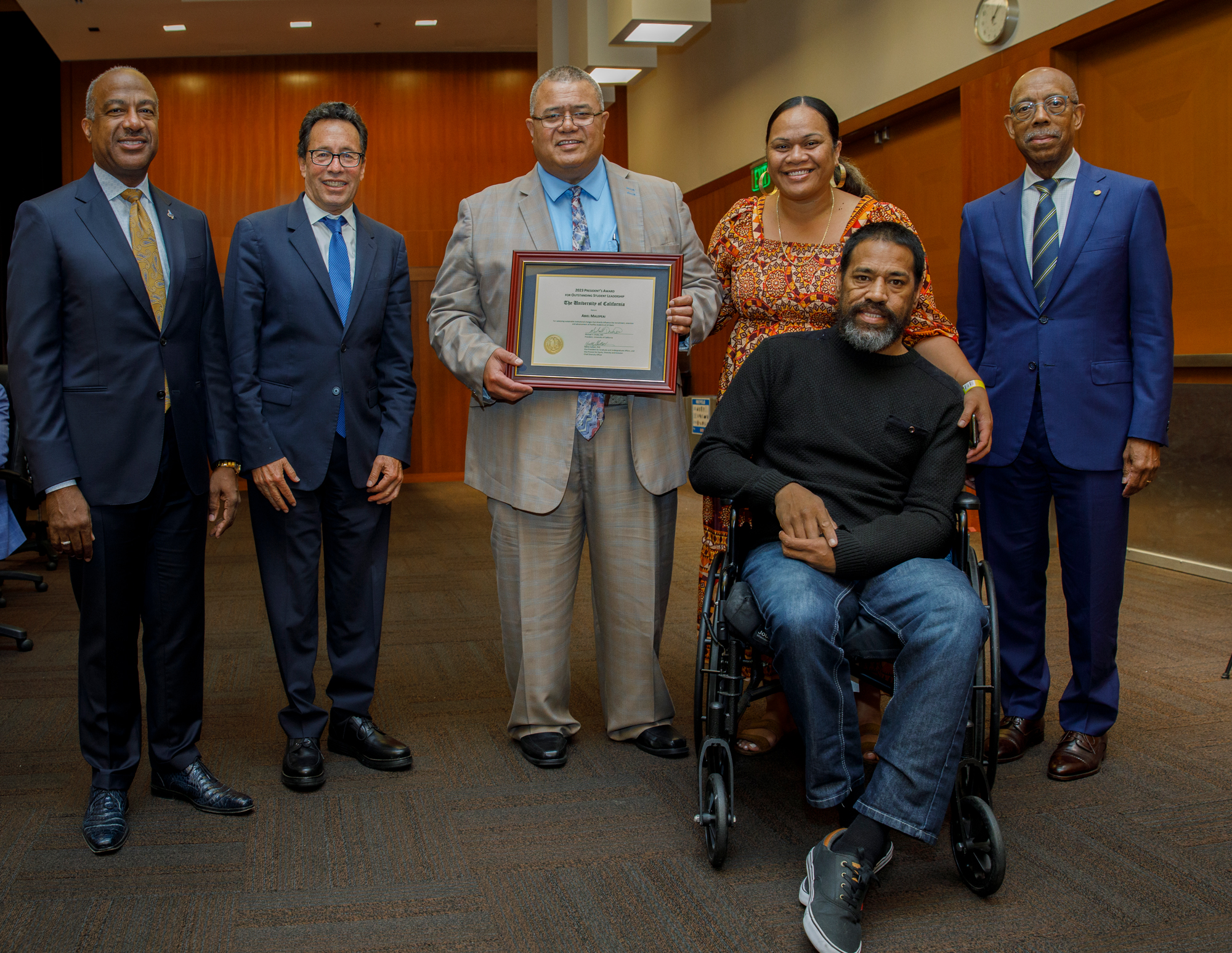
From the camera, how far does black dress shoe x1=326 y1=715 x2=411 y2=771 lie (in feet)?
8.97

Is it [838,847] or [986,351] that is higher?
[986,351]

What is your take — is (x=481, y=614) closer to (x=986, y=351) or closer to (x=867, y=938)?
(x=986, y=351)

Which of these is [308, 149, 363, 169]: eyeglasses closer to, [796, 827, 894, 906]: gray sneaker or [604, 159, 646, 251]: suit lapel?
[604, 159, 646, 251]: suit lapel

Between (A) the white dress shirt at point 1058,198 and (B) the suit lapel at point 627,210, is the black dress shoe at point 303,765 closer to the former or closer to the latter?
(B) the suit lapel at point 627,210

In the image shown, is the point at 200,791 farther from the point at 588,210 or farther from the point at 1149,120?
the point at 1149,120

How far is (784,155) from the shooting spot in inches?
99.7

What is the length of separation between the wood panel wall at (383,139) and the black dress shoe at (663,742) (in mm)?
A: 7755

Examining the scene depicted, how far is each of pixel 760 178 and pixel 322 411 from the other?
6.21 m

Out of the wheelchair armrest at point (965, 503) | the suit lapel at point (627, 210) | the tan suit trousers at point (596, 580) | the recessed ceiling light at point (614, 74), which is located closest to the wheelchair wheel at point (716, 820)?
the tan suit trousers at point (596, 580)

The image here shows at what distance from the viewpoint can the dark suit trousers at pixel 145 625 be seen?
7.64 feet

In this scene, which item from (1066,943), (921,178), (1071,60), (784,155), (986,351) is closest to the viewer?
(1066,943)

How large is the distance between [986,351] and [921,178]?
421 centimetres

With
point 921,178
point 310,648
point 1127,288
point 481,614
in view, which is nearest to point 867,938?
point 310,648

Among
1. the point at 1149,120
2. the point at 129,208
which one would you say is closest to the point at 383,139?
the point at 1149,120
